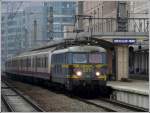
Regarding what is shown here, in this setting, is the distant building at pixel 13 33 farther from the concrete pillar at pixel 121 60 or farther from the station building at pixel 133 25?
the concrete pillar at pixel 121 60

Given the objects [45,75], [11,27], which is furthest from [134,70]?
[11,27]

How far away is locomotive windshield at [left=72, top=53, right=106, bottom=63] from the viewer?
20.6 meters

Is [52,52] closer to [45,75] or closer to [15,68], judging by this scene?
[45,75]

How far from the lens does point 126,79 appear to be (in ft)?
105

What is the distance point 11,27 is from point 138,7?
2677 cm

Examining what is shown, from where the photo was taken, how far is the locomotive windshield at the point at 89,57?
2059 cm

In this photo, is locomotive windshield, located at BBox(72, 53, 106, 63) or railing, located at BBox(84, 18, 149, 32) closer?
locomotive windshield, located at BBox(72, 53, 106, 63)

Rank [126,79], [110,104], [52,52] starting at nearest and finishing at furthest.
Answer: [110,104], [52,52], [126,79]

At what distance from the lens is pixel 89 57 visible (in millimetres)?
20641

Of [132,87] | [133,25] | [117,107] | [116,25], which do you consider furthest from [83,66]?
[133,25]

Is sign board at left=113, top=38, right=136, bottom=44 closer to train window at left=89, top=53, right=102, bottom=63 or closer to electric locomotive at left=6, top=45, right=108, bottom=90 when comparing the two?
electric locomotive at left=6, top=45, right=108, bottom=90

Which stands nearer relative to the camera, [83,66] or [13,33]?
[83,66]

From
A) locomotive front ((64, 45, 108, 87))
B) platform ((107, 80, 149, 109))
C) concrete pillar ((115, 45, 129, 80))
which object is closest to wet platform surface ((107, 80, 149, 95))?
platform ((107, 80, 149, 109))

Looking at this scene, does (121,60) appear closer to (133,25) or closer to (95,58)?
(133,25)
